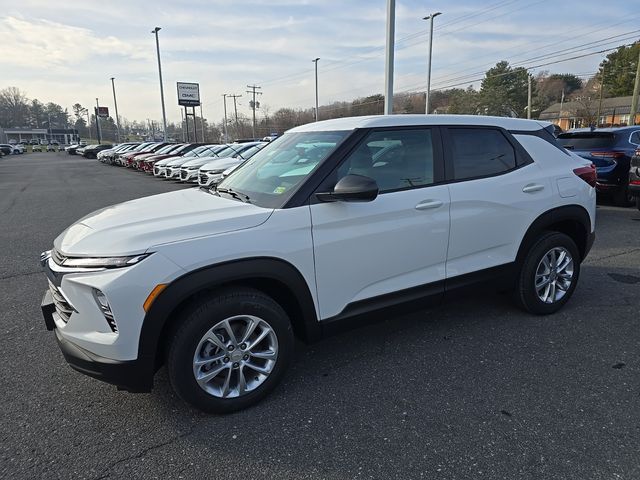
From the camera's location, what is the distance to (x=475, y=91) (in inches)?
3142

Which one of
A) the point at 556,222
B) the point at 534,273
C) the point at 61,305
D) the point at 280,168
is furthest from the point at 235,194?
the point at 556,222

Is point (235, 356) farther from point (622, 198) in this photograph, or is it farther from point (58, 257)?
point (622, 198)

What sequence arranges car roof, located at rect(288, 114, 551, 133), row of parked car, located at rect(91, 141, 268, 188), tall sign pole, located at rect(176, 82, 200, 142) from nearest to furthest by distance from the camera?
1. car roof, located at rect(288, 114, 551, 133)
2. row of parked car, located at rect(91, 141, 268, 188)
3. tall sign pole, located at rect(176, 82, 200, 142)

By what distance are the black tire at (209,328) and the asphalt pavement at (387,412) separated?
110 millimetres

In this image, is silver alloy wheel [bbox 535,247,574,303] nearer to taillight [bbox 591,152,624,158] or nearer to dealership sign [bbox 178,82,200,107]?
taillight [bbox 591,152,624,158]

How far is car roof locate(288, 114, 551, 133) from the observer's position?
3.18m

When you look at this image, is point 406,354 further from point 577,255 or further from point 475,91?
point 475,91

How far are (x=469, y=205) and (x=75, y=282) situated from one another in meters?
2.75

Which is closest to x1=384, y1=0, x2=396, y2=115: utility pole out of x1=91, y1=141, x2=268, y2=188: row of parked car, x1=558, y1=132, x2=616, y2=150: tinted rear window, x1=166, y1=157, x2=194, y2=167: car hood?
x1=91, y1=141, x2=268, y2=188: row of parked car

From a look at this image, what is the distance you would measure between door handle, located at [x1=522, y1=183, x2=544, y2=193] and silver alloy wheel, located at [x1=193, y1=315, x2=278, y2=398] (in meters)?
2.49

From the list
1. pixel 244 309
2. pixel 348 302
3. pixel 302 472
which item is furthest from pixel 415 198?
pixel 302 472

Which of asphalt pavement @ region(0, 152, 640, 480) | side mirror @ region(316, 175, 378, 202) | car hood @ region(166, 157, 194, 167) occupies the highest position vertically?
side mirror @ region(316, 175, 378, 202)

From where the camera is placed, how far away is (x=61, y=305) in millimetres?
2572

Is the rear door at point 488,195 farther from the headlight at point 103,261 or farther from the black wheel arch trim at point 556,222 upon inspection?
the headlight at point 103,261
